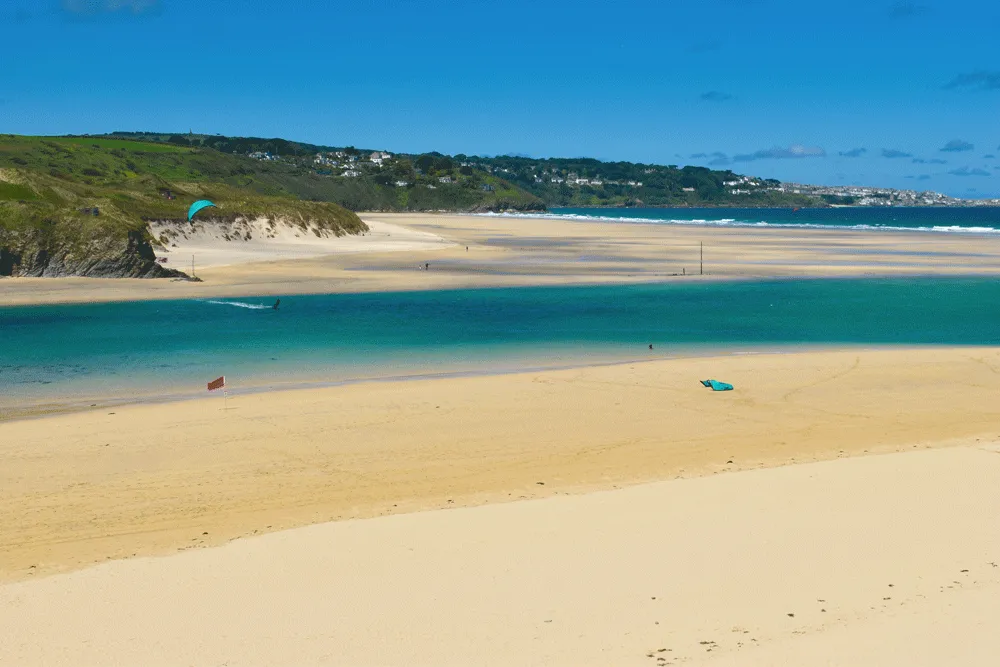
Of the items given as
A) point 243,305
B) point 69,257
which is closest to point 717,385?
point 243,305

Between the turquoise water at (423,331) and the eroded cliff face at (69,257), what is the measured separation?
7592 millimetres

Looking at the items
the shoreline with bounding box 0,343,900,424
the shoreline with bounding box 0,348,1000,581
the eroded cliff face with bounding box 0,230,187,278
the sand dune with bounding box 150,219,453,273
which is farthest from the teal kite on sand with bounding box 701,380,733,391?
the sand dune with bounding box 150,219,453,273

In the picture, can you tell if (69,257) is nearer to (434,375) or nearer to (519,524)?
(434,375)

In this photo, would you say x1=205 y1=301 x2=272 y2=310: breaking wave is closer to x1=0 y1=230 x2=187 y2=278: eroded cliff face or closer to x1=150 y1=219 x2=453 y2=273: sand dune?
x1=0 y1=230 x2=187 y2=278: eroded cliff face

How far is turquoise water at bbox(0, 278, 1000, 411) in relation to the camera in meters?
20.1

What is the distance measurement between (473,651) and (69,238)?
122 feet

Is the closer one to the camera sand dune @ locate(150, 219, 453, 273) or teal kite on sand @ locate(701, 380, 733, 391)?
teal kite on sand @ locate(701, 380, 733, 391)

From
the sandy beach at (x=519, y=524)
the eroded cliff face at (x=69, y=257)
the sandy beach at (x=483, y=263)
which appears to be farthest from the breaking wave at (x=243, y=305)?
the sandy beach at (x=519, y=524)

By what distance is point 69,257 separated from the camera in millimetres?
39219

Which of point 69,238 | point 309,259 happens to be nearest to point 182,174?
point 309,259

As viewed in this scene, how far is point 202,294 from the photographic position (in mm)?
35688

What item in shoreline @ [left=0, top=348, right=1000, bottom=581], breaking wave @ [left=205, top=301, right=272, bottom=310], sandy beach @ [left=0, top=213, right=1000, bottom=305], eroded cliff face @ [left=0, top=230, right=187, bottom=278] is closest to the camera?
shoreline @ [left=0, top=348, right=1000, bottom=581]

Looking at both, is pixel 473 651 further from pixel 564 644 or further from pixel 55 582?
pixel 55 582

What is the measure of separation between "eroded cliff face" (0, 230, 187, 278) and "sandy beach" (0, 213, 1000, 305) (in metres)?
0.84
